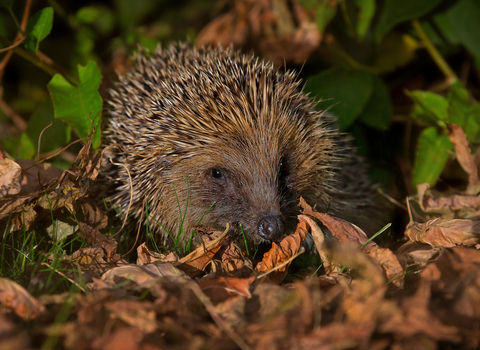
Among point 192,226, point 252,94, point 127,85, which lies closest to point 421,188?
point 252,94

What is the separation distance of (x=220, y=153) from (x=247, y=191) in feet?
0.80

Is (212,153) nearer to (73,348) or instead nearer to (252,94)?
(252,94)

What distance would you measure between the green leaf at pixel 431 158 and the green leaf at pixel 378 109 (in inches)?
11.1

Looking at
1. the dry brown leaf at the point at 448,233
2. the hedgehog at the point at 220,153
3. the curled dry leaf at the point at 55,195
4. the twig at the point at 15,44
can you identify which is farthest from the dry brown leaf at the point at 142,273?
the twig at the point at 15,44

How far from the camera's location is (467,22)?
3.43 metres

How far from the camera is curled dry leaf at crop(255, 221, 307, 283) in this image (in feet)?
6.70

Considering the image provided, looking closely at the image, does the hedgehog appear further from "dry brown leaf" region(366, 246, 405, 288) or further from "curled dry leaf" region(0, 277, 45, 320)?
"curled dry leaf" region(0, 277, 45, 320)

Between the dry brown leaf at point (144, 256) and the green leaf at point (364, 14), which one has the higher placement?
the green leaf at point (364, 14)

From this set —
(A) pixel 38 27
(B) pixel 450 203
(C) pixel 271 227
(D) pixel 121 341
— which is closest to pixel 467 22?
(B) pixel 450 203

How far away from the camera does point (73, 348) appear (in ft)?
4.50

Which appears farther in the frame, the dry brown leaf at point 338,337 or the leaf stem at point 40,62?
the leaf stem at point 40,62

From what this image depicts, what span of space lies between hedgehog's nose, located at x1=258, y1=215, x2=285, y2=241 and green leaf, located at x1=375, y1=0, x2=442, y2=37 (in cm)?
190

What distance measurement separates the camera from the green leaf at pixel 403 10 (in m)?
3.23

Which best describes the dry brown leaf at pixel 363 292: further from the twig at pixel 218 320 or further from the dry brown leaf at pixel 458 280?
the twig at pixel 218 320
